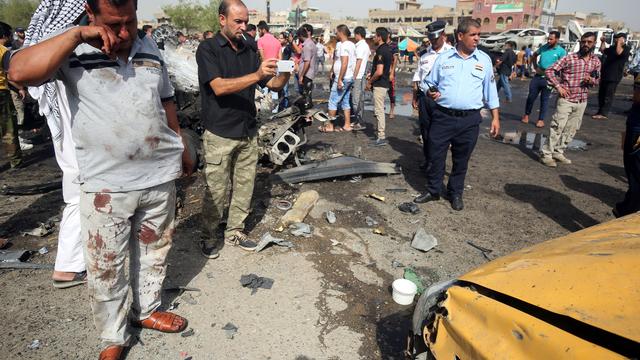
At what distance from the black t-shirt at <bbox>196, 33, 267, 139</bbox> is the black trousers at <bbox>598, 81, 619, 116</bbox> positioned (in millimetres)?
11457

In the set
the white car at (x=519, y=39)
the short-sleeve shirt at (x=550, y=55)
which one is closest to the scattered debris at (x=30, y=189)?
the short-sleeve shirt at (x=550, y=55)

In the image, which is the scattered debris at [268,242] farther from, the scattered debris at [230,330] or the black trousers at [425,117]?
the black trousers at [425,117]

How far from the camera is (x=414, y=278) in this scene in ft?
11.0

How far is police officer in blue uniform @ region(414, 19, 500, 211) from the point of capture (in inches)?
173

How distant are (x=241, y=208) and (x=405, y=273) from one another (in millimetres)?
1724

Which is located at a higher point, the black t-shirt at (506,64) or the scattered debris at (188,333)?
the black t-shirt at (506,64)

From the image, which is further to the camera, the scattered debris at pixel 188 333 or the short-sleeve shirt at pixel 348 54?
the short-sleeve shirt at pixel 348 54

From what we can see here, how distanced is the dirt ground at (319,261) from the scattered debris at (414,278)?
0.09 m

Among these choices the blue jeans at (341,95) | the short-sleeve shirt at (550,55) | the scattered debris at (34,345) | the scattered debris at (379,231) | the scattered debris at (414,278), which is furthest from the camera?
the short-sleeve shirt at (550,55)

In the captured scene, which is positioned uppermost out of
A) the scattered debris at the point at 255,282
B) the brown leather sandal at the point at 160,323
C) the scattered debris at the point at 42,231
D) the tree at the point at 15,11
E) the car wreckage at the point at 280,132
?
the tree at the point at 15,11

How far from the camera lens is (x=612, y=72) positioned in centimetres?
1040

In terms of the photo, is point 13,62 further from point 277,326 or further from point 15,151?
point 15,151

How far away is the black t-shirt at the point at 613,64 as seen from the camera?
1024 cm

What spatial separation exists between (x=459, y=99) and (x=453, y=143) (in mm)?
592
